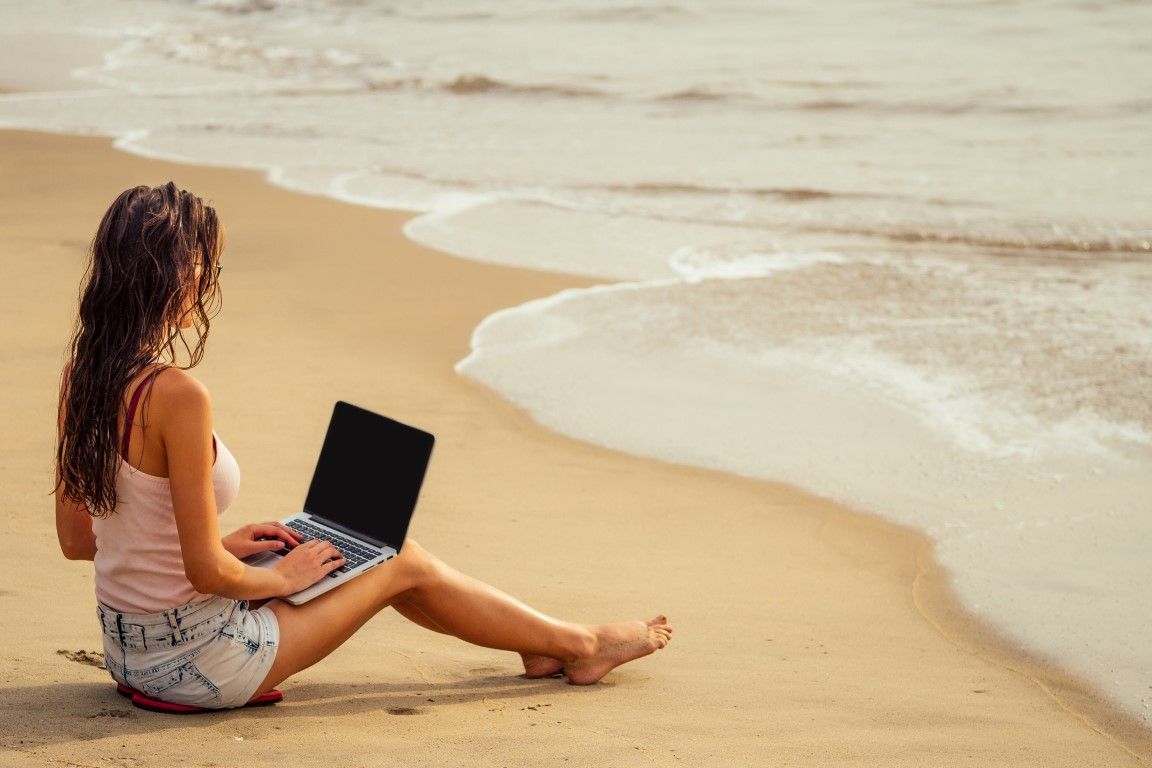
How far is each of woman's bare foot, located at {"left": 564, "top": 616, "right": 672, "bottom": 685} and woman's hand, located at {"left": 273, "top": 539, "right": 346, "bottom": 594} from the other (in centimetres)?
81

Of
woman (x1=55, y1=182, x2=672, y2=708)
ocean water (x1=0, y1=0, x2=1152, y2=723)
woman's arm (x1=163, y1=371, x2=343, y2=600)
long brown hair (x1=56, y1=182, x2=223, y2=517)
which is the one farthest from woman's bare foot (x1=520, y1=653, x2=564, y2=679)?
ocean water (x1=0, y1=0, x2=1152, y2=723)

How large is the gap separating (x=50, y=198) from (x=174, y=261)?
29.4 ft

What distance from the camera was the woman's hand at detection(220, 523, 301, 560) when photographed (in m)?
3.23

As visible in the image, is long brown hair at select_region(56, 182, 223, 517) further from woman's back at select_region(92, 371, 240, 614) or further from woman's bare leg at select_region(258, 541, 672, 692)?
woman's bare leg at select_region(258, 541, 672, 692)

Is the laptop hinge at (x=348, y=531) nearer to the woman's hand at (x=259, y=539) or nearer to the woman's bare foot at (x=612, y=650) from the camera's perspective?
the woman's hand at (x=259, y=539)

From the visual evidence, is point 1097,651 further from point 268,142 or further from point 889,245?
point 268,142

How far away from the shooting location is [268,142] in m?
15.2

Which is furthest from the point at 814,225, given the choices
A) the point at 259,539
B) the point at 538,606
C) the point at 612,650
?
the point at 259,539

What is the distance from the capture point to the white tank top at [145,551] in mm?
2961

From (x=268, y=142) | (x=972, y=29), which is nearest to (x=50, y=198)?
(x=268, y=142)

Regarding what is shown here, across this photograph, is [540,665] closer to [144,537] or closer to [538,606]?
[538,606]

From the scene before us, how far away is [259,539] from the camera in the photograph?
129 inches

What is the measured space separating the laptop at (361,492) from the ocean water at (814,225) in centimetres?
216

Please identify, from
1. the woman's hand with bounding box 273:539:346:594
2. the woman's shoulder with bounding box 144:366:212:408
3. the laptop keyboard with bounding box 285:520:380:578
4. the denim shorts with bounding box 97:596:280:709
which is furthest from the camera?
the laptop keyboard with bounding box 285:520:380:578
